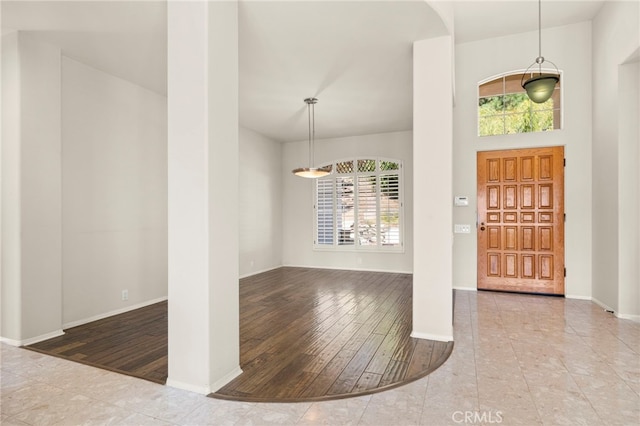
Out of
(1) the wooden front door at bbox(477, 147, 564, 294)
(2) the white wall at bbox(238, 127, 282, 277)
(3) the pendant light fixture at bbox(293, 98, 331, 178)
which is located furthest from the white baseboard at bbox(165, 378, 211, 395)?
(1) the wooden front door at bbox(477, 147, 564, 294)

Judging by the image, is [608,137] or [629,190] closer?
[629,190]

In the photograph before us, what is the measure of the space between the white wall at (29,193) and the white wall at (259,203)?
133 inches

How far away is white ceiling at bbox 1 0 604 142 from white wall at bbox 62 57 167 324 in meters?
0.31

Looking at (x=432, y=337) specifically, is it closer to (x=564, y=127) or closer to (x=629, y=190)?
(x=629, y=190)

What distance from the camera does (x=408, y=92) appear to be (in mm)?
4840

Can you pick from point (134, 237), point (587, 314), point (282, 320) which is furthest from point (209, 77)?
point (587, 314)

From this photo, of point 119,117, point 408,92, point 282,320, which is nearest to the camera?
point 282,320

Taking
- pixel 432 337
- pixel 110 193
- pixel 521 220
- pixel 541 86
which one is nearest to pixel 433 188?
pixel 432 337

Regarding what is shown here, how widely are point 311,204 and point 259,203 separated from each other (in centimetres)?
127

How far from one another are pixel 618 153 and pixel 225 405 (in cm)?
489

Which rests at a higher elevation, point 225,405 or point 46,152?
point 46,152

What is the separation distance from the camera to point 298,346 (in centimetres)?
312

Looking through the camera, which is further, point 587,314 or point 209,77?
point 587,314

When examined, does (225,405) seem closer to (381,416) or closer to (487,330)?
(381,416)
